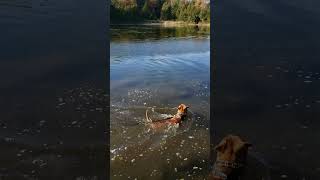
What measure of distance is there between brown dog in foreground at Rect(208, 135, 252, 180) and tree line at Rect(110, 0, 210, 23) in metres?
4.63

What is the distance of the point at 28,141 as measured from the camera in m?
4.14

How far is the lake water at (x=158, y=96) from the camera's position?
4.11 meters

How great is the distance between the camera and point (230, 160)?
1762 mm

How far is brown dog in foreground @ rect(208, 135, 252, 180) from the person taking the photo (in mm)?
1732

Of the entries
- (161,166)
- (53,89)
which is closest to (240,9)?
(161,166)

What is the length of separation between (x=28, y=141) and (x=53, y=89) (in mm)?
705

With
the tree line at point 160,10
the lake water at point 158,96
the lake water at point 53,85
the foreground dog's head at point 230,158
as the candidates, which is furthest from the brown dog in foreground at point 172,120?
the foreground dog's head at point 230,158

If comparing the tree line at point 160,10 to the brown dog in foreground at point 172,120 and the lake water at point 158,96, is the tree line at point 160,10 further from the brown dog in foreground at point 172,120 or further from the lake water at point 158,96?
the brown dog in foreground at point 172,120

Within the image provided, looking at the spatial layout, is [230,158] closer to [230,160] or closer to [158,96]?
[230,160]

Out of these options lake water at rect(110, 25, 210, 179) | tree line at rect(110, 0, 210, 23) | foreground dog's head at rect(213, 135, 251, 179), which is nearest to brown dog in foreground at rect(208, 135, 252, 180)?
foreground dog's head at rect(213, 135, 251, 179)

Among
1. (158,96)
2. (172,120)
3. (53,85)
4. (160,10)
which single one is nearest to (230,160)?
(172,120)

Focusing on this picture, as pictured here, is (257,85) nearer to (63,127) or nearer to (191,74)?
(191,74)

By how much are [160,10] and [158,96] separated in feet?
6.21

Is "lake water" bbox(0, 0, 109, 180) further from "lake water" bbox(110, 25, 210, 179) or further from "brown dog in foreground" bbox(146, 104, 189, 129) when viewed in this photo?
"brown dog in foreground" bbox(146, 104, 189, 129)
